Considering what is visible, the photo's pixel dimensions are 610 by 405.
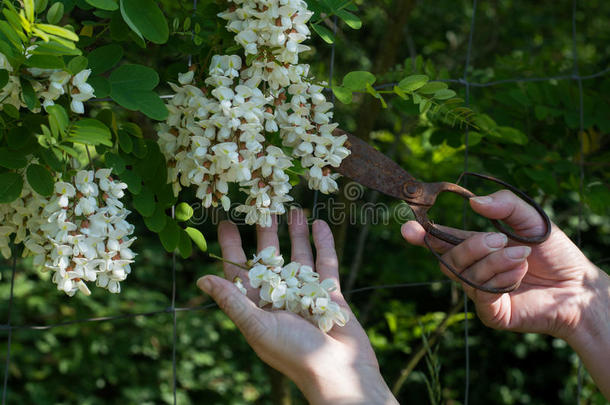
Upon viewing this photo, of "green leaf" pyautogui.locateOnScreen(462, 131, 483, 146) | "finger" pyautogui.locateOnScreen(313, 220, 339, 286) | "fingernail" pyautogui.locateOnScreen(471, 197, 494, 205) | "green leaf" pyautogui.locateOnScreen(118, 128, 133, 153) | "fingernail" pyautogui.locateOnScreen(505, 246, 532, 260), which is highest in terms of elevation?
"green leaf" pyautogui.locateOnScreen(118, 128, 133, 153)

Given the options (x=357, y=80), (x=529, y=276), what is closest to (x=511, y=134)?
(x=529, y=276)

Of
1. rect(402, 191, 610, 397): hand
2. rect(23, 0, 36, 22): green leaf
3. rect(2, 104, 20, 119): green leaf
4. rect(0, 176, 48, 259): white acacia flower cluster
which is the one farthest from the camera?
rect(402, 191, 610, 397): hand

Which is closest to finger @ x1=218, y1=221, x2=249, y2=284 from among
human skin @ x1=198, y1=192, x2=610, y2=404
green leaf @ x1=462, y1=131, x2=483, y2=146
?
human skin @ x1=198, y1=192, x2=610, y2=404

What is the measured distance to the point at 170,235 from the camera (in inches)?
43.9

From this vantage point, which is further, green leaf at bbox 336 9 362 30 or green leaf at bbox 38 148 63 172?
green leaf at bbox 336 9 362 30

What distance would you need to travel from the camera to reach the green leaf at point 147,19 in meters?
0.92

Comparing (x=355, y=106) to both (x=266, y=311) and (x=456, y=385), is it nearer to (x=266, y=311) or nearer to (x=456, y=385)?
(x=456, y=385)

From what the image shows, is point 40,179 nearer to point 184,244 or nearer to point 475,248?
point 184,244

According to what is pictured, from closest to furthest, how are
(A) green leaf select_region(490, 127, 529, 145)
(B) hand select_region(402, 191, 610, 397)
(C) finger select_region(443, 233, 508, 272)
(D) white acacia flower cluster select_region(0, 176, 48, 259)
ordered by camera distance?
(D) white acacia flower cluster select_region(0, 176, 48, 259)
(C) finger select_region(443, 233, 508, 272)
(B) hand select_region(402, 191, 610, 397)
(A) green leaf select_region(490, 127, 529, 145)

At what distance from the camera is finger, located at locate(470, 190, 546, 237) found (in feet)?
3.84

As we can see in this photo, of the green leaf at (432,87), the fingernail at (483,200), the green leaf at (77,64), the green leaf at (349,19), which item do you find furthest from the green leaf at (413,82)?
the green leaf at (77,64)

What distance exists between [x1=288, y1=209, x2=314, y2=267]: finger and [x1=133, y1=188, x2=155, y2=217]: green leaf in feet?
0.90

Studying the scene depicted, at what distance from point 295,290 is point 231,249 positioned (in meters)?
0.18

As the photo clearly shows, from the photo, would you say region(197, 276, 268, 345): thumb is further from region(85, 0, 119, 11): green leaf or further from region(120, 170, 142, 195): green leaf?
region(85, 0, 119, 11): green leaf
